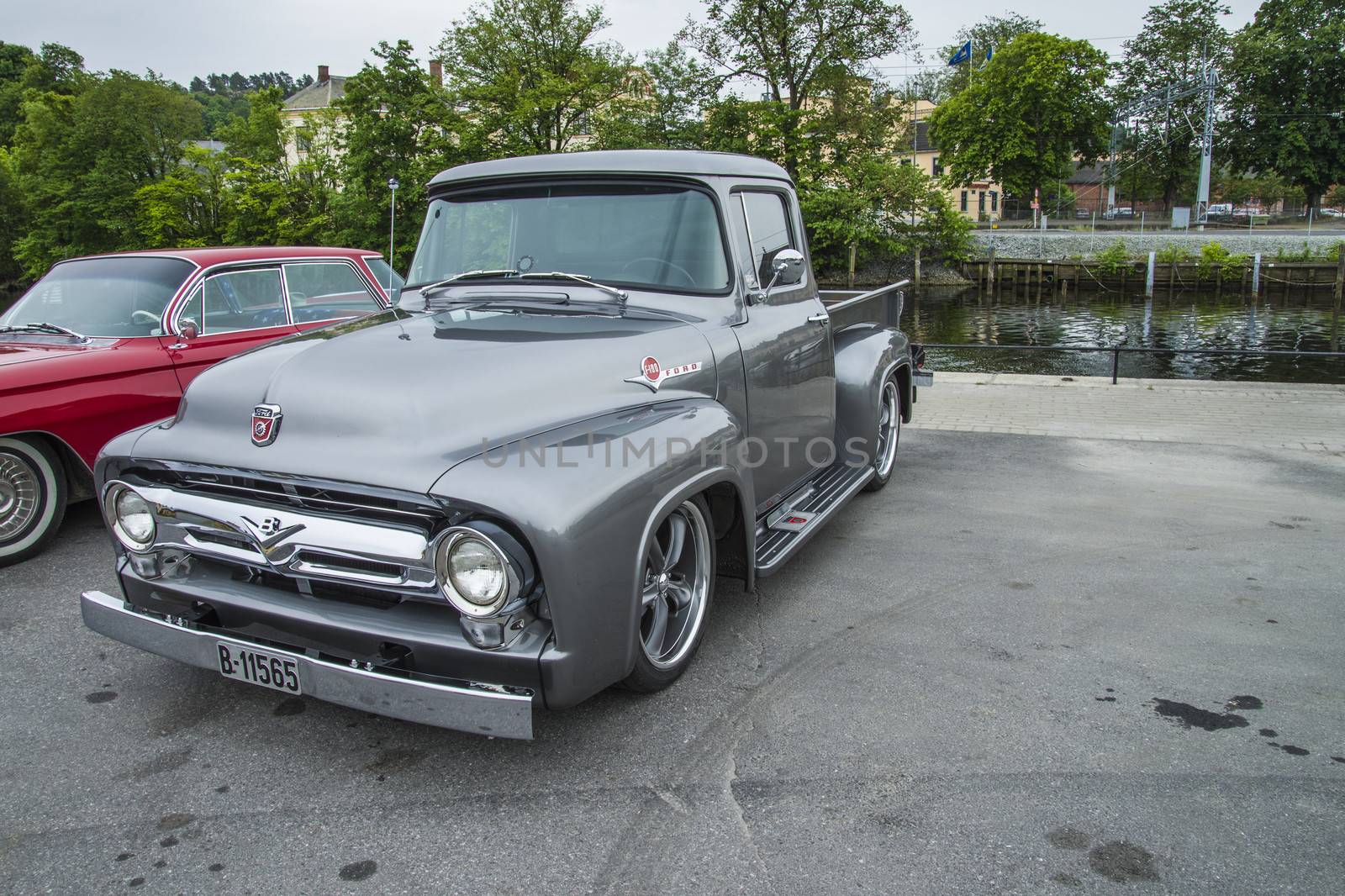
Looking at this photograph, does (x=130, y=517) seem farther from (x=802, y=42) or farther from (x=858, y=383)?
(x=802, y=42)

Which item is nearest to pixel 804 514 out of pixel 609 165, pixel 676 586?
pixel 676 586

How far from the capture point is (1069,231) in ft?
190

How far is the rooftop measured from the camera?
4.38 meters

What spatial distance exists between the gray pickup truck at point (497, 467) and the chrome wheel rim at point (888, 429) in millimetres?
2368

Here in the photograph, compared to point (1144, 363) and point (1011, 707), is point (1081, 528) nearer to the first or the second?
point (1011, 707)

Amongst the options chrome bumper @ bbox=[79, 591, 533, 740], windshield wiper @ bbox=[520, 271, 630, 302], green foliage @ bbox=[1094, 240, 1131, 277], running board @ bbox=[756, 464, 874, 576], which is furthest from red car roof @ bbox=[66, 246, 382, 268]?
green foliage @ bbox=[1094, 240, 1131, 277]

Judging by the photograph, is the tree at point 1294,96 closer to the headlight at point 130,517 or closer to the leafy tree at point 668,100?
the leafy tree at point 668,100

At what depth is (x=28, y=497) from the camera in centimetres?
556

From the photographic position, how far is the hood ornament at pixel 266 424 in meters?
3.19

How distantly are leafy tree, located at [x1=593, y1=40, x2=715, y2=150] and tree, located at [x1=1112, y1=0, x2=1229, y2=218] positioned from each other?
37522mm

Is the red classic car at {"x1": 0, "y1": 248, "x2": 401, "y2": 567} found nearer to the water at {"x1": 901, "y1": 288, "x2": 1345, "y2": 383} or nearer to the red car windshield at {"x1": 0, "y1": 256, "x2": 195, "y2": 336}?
the red car windshield at {"x1": 0, "y1": 256, "x2": 195, "y2": 336}

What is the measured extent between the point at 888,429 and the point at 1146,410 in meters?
4.81

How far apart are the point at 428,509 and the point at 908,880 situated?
5.94 feet

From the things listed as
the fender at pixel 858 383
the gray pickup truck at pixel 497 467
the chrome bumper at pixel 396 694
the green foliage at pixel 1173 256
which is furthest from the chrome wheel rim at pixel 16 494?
the green foliage at pixel 1173 256
